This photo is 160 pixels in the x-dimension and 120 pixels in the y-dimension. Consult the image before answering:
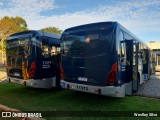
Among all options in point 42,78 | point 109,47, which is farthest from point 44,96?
point 109,47

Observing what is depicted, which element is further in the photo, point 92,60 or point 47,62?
point 47,62

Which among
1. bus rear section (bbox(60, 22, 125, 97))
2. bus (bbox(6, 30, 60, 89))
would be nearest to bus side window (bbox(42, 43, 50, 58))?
bus (bbox(6, 30, 60, 89))

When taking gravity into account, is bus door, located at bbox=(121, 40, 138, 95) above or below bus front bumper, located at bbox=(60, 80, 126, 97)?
above

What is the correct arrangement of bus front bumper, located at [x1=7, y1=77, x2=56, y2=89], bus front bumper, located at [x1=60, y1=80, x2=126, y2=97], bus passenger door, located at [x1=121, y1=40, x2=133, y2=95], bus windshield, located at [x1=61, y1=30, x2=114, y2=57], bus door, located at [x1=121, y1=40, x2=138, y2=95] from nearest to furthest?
bus front bumper, located at [x1=60, y1=80, x2=126, y2=97], bus windshield, located at [x1=61, y1=30, x2=114, y2=57], bus passenger door, located at [x1=121, y1=40, x2=133, y2=95], bus door, located at [x1=121, y1=40, x2=138, y2=95], bus front bumper, located at [x1=7, y1=77, x2=56, y2=89]

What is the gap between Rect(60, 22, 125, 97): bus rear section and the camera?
6.68m

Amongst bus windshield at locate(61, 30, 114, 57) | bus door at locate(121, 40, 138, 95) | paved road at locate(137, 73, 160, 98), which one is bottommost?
paved road at locate(137, 73, 160, 98)

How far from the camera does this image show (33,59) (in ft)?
28.5

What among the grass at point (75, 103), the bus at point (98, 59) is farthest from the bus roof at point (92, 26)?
the grass at point (75, 103)

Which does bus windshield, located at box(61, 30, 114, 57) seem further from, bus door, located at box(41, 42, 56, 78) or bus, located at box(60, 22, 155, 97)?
bus door, located at box(41, 42, 56, 78)

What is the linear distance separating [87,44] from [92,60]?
65cm

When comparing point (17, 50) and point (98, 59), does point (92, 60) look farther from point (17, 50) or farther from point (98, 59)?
point (17, 50)

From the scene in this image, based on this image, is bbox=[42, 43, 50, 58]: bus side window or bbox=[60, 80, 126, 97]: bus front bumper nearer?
bbox=[60, 80, 126, 97]: bus front bumper

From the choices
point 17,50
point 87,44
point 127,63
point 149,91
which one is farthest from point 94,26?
point 149,91

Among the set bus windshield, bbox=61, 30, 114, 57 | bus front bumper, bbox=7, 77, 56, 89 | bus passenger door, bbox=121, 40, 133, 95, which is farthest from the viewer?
bus front bumper, bbox=7, 77, 56, 89
